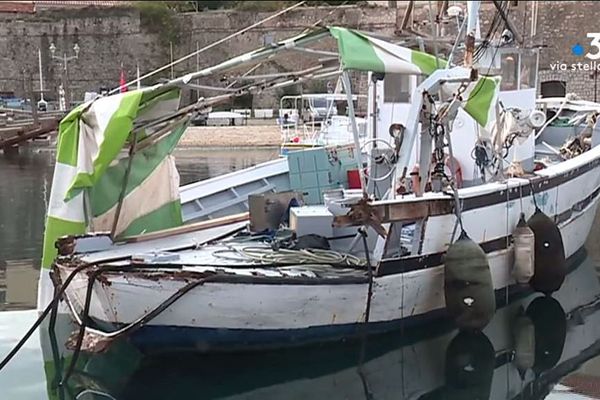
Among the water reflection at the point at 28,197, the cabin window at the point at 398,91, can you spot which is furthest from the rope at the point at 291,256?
the cabin window at the point at 398,91

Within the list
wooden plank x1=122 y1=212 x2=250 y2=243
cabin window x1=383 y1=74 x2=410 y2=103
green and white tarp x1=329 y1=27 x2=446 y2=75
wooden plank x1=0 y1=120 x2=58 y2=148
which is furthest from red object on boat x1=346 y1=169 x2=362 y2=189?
wooden plank x1=0 y1=120 x2=58 y2=148

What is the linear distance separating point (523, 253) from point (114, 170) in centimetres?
395

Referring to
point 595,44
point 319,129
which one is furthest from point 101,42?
point 319,129

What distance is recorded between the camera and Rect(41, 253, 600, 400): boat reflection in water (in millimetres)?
6559

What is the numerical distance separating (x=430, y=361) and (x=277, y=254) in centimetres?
155

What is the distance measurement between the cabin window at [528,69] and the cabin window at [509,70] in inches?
4.6

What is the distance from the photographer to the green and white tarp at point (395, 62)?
7.07 m

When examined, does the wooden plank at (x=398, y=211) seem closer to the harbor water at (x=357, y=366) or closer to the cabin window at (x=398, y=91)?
the harbor water at (x=357, y=366)

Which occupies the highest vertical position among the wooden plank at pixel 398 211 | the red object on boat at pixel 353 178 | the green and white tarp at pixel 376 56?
the green and white tarp at pixel 376 56

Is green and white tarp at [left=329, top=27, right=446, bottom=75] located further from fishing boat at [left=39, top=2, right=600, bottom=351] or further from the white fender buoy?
the white fender buoy

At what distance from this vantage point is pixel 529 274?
8.50 metres

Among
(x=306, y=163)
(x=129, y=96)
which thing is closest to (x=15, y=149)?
(x=306, y=163)

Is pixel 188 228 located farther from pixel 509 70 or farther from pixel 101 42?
pixel 101 42

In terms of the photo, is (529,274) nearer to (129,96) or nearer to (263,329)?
(263,329)
